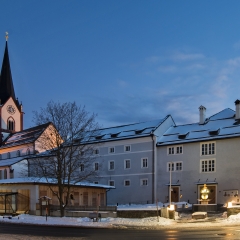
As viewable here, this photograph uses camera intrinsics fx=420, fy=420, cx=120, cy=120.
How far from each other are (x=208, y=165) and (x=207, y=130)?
5.19 m

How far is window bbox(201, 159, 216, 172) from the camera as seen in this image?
54.1 m

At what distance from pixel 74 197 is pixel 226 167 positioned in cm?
1933

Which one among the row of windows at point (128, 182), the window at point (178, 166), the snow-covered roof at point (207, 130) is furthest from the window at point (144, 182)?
A: the snow-covered roof at point (207, 130)

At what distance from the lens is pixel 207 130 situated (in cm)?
5712

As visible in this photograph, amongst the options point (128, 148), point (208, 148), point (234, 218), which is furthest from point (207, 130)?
point (234, 218)

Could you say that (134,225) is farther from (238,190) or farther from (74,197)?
(238,190)

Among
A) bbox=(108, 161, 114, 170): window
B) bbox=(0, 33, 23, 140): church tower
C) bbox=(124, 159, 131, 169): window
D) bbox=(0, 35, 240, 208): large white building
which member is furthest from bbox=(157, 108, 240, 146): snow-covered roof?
bbox=(0, 33, 23, 140): church tower

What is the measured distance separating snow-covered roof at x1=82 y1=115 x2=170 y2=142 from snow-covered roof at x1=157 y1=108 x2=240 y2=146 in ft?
6.69

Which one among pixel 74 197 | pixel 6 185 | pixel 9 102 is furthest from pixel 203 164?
pixel 9 102

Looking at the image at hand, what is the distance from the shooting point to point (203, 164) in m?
55.1

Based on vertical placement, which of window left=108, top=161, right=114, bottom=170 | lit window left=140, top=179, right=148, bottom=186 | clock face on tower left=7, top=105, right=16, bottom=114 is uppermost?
clock face on tower left=7, top=105, right=16, bottom=114

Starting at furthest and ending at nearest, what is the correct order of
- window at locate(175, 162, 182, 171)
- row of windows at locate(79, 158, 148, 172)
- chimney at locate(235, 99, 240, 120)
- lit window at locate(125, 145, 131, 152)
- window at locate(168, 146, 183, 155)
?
1. lit window at locate(125, 145, 131, 152)
2. row of windows at locate(79, 158, 148, 172)
3. window at locate(168, 146, 183, 155)
4. window at locate(175, 162, 182, 171)
5. chimney at locate(235, 99, 240, 120)

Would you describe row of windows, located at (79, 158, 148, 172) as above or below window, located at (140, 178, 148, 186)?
above

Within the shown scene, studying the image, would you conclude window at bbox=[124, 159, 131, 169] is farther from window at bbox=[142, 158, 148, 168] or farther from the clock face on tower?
the clock face on tower
